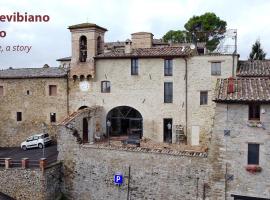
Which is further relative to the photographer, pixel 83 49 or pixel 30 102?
pixel 30 102

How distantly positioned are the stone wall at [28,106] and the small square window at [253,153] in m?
19.6

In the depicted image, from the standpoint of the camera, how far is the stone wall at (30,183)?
24984 millimetres

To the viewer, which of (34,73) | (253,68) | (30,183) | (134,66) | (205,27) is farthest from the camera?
(205,27)

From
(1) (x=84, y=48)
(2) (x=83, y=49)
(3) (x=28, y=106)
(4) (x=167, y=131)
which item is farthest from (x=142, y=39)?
(3) (x=28, y=106)

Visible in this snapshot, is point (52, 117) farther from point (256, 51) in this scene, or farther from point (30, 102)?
point (256, 51)

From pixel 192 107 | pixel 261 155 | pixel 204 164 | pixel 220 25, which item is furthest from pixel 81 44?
pixel 220 25

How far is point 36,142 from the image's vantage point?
33.1 meters

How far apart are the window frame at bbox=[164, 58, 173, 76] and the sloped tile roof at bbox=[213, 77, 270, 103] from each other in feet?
28.0

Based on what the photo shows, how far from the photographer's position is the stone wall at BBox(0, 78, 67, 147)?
34.8 metres

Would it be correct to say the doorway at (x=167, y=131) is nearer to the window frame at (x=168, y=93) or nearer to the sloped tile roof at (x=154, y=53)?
the window frame at (x=168, y=93)

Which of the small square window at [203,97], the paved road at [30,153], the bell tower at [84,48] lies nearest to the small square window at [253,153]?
the small square window at [203,97]

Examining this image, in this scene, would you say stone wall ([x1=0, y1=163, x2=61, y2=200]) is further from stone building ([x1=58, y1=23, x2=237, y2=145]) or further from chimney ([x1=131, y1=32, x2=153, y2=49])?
chimney ([x1=131, y1=32, x2=153, y2=49])

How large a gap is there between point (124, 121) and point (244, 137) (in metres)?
14.9

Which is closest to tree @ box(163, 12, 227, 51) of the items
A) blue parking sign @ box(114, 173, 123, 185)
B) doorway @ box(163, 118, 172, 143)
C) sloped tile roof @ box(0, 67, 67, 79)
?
doorway @ box(163, 118, 172, 143)
